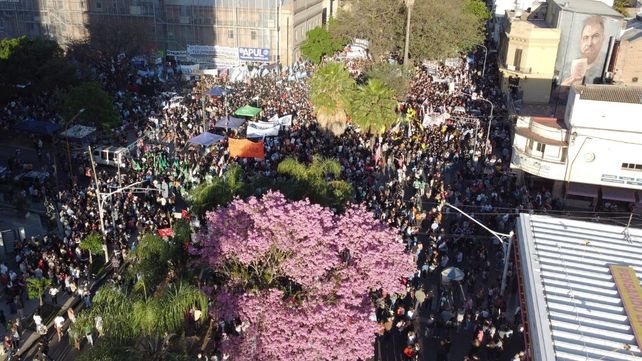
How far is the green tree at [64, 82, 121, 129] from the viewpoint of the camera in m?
35.1

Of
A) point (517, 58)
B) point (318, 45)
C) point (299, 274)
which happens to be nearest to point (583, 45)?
point (517, 58)

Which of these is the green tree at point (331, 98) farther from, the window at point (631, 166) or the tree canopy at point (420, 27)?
the tree canopy at point (420, 27)

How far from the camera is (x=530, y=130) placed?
98.1 feet

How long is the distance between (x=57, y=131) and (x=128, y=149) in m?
6.18

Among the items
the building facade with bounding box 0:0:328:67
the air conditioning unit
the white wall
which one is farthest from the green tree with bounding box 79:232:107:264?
the air conditioning unit

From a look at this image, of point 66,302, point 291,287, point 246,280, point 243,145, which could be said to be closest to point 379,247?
point 291,287

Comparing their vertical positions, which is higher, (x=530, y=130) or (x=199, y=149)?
(x=530, y=130)

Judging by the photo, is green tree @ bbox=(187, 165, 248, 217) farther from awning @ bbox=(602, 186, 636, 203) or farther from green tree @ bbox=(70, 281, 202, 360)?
awning @ bbox=(602, 186, 636, 203)

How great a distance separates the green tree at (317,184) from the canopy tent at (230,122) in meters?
13.8

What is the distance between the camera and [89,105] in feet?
115

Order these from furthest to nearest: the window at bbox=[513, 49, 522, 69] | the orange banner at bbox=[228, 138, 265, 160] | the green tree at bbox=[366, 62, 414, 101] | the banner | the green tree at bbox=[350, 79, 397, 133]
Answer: the window at bbox=[513, 49, 522, 69] < the green tree at bbox=[366, 62, 414, 101] < the green tree at bbox=[350, 79, 397, 133] < the banner < the orange banner at bbox=[228, 138, 265, 160]

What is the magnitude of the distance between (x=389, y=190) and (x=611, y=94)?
12044 mm

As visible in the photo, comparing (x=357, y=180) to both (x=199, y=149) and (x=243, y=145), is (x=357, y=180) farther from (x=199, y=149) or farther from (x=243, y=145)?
(x=199, y=149)

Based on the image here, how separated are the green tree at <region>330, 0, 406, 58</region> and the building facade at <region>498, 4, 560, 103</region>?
11.4 metres
